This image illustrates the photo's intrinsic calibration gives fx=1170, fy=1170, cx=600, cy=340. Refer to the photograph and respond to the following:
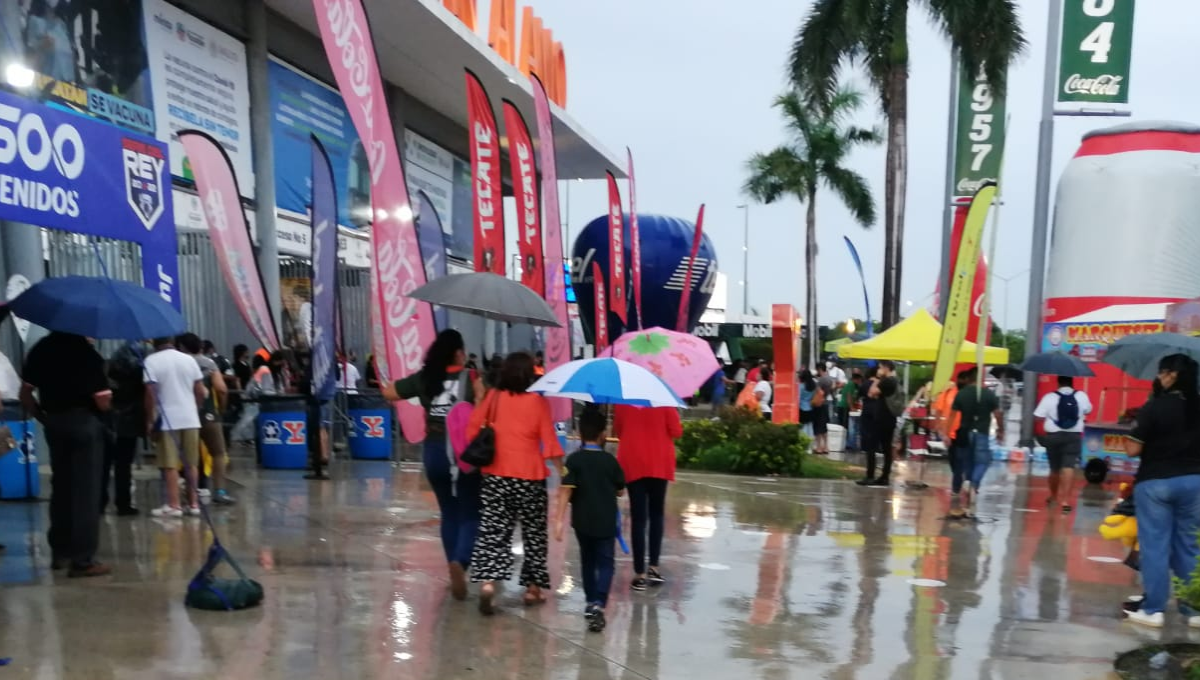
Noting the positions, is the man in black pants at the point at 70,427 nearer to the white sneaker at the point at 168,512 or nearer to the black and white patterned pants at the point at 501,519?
the black and white patterned pants at the point at 501,519

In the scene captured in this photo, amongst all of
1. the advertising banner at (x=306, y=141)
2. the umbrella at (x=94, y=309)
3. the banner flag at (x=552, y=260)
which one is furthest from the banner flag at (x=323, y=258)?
the advertising banner at (x=306, y=141)

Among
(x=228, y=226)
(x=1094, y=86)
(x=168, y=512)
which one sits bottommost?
(x=168, y=512)

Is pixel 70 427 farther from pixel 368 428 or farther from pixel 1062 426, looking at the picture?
pixel 1062 426

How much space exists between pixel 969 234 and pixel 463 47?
44.9 feet

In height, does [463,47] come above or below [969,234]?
above

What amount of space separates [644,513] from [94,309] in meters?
3.87

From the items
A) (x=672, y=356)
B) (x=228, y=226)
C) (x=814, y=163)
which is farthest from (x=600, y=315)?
(x=814, y=163)

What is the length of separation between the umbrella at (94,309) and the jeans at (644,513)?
10.8ft

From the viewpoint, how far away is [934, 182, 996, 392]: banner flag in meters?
13.4

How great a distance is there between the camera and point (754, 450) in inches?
675

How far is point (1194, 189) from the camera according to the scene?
21406mm

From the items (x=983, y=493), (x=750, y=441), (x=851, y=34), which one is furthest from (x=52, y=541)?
(x=851, y=34)

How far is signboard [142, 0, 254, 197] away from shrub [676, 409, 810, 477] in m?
8.86

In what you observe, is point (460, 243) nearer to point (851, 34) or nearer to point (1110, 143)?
point (851, 34)
